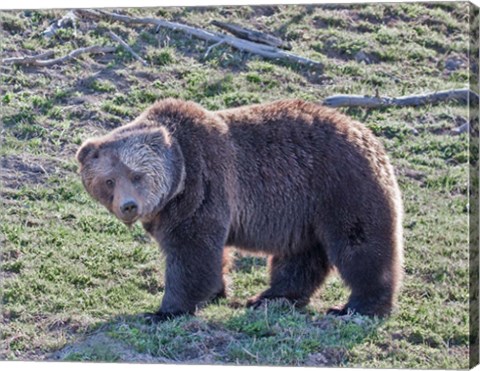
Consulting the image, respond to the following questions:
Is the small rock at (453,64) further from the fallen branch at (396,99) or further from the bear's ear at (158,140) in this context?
the bear's ear at (158,140)

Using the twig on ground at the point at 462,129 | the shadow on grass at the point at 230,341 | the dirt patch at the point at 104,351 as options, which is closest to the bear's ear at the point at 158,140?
the shadow on grass at the point at 230,341

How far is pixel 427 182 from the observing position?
9.63 metres

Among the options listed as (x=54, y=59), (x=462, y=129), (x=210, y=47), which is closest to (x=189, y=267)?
(x=210, y=47)

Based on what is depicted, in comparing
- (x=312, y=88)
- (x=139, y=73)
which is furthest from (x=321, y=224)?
(x=139, y=73)

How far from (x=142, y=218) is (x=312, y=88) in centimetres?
183

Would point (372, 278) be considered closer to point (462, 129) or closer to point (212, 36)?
point (462, 129)

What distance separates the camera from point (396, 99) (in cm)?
972

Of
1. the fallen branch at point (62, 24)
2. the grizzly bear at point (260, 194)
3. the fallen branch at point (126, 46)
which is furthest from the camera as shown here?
the fallen branch at point (126, 46)

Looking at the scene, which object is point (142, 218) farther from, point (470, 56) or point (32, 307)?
point (470, 56)

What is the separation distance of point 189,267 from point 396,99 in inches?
78.8

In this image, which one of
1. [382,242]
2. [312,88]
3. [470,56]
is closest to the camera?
Answer: [470,56]

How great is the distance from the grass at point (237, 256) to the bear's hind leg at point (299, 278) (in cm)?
12

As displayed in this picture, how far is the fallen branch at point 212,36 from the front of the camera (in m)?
10.1

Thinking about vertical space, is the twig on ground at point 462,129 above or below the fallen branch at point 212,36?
below
